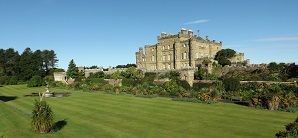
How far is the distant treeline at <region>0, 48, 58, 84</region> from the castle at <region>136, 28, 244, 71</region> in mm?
32873

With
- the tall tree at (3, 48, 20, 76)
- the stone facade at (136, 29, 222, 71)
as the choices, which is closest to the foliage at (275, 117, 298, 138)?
the stone facade at (136, 29, 222, 71)

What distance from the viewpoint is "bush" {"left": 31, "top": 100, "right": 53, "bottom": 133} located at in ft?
57.5

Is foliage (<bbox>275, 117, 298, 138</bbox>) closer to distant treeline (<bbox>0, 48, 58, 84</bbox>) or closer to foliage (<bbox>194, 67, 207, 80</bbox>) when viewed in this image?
foliage (<bbox>194, 67, 207, 80</bbox>)

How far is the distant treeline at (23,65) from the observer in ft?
297

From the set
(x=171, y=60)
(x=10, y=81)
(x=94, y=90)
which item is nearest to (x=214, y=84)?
(x=94, y=90)

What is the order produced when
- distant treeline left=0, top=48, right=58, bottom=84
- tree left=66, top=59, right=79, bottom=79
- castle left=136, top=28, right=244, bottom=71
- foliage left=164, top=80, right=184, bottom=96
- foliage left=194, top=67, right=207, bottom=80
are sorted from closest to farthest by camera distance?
1. foliage left=164, top=80, right=184, bottom=96
2. foliage left=194, top=67, right=207, bottom=80
3. castle left=136, top=28, right=244, bottom=71
4. tree left=66, top=59, right=79, bottom=79
5. distant treeline left=0, top=48, right=58, bottom=84

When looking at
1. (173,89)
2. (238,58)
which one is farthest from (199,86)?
(238,58)

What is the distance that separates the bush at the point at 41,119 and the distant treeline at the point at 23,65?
226 feet

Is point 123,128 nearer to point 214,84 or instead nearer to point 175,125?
point 175,125

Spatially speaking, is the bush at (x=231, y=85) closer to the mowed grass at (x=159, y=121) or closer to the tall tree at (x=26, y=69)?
the mowed grass at (x=159, y=121)

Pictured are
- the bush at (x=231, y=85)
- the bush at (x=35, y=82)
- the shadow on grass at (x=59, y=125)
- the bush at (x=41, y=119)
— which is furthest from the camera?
the bush at (x=35, y=82)

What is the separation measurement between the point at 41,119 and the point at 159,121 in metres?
6.68

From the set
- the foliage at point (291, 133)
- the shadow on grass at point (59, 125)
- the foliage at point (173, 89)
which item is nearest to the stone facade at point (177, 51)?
the foliage at point (173, 89)

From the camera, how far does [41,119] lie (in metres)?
17.6
